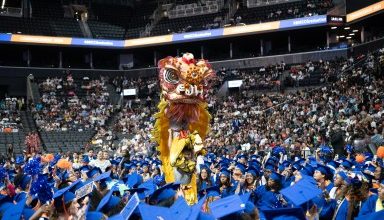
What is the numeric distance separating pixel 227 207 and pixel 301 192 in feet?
5.01

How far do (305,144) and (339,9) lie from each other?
57.0 feet

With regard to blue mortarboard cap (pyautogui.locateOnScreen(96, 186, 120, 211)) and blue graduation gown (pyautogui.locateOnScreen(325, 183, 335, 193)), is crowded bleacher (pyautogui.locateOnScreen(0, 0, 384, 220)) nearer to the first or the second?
blue mortarboard cap (pyautogui.locateOnScreen(96, 186, 120, 211))

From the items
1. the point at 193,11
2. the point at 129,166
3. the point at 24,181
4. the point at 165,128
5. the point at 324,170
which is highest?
the point at 193,11

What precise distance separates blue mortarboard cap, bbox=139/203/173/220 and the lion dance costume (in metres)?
5.84

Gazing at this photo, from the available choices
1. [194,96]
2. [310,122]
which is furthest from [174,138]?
[310,122]

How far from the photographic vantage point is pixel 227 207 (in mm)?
4949

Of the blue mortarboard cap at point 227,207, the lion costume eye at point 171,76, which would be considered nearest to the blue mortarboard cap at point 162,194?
the blue mortarboard cap at point 227,207

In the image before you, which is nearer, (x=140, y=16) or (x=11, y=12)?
(x=11, y=12)

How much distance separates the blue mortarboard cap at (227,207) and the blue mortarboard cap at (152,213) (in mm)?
408

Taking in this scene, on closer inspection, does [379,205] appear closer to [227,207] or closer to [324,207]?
[324,207]

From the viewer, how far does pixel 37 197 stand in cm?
670

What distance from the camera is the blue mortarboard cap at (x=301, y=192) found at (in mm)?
6035

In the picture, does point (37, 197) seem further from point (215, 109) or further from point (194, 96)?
point (215, 109)

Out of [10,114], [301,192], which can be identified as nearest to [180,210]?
[301,192]
